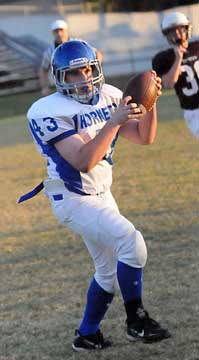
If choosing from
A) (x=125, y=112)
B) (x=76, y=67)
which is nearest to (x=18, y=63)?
(x=76, y=67)

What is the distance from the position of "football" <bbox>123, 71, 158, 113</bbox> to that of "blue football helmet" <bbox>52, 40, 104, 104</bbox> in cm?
18

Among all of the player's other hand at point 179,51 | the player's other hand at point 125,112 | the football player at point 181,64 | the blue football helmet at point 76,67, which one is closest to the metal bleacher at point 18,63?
the football player at point 181,64

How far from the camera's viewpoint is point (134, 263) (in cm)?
354

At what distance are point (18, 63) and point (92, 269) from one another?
79.6 feet

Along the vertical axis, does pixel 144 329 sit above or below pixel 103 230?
below

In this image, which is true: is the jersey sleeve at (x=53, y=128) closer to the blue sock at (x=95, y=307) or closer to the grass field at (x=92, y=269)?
the blue sock at (x=95, y=307)

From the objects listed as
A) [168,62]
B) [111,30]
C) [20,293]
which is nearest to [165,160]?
[168,62]

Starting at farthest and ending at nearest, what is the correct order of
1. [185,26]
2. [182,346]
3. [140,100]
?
[185,26] → [182,346] → [140,100]

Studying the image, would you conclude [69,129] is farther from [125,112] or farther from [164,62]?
[164,62]

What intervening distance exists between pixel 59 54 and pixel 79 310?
1.69 metres

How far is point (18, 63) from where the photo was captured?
28656 mm

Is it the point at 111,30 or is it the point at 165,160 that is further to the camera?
the point at 111,30

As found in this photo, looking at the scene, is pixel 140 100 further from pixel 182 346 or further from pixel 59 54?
pixel 182 346

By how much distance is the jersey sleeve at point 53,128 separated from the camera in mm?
3488
